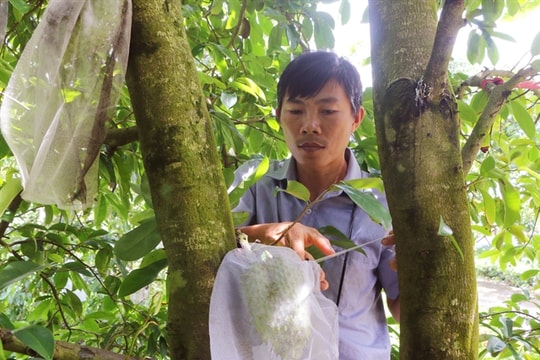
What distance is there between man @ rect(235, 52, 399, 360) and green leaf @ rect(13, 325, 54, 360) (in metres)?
0.37

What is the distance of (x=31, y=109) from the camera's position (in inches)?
21.1

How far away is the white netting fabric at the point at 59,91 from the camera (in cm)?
53

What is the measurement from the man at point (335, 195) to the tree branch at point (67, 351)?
13.5 inches

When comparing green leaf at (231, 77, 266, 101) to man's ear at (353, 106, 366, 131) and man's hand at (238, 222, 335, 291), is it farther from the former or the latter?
man's hand at (238, 222, 335, 291)

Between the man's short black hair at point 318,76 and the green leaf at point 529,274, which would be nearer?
the man's short black hair at point 318,76

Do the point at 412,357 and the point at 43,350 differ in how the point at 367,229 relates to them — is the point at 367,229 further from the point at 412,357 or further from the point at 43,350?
the point at 43,350

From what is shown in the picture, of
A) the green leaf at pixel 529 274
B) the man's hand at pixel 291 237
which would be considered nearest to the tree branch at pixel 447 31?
the man's hand at pixel 291 237

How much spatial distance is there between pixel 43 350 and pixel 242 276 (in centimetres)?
22

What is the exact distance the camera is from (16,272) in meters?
0.59

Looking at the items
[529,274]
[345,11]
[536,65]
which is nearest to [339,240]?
[536,65]

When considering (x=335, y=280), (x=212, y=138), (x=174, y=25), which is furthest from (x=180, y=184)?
(x=335, y=280)

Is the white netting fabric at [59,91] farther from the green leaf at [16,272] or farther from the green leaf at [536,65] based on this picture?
the green leaf at [536,65]

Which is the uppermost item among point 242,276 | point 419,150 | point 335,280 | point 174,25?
point 174,25

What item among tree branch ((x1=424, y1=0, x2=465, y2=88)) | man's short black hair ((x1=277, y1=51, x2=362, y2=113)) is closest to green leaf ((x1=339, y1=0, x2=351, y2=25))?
man's short black hair ((x1=277, y1=51, x2=362, y2=113))
